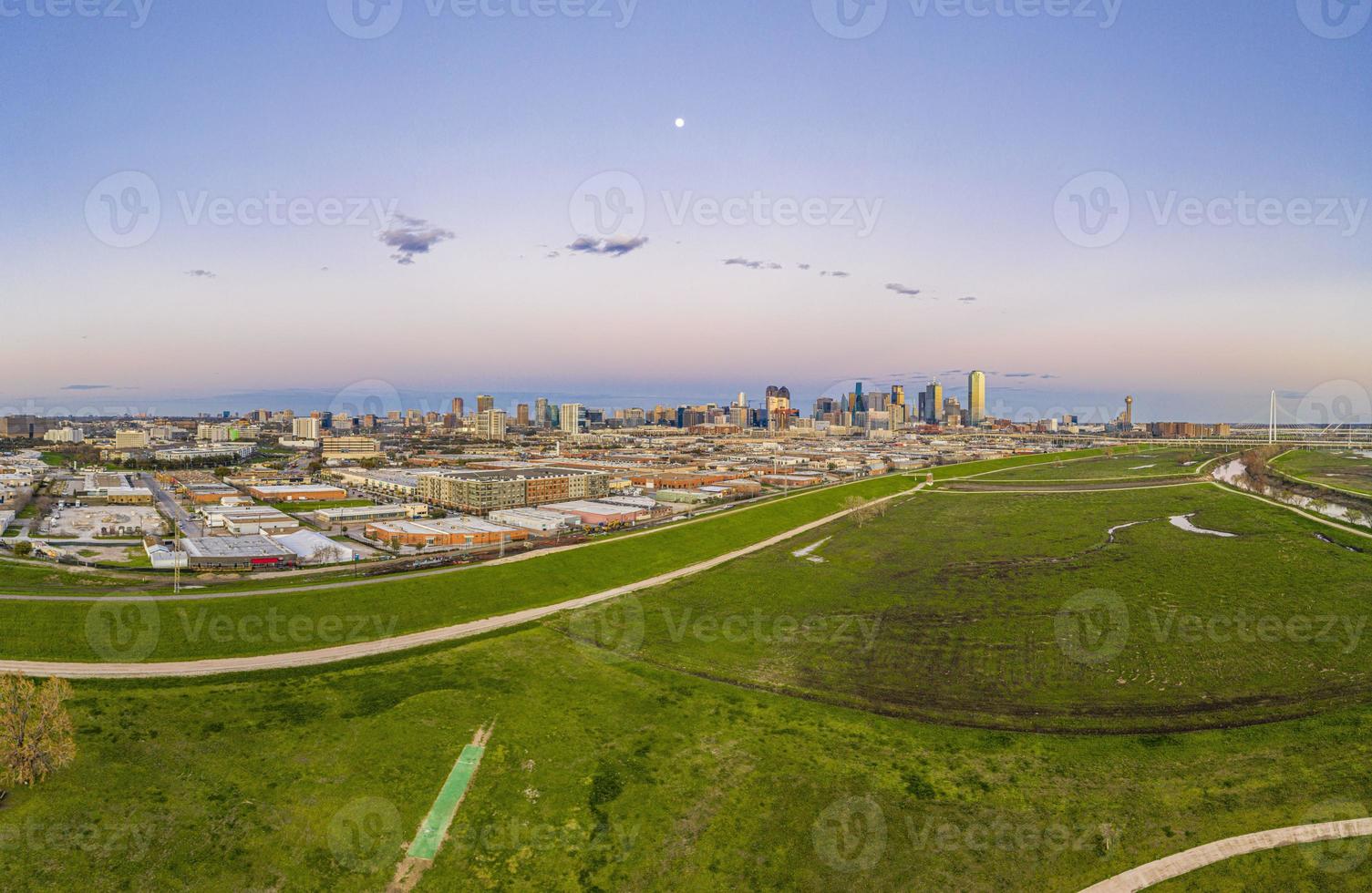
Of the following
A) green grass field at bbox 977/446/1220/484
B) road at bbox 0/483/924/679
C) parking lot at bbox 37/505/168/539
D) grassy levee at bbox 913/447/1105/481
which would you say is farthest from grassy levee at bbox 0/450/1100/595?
green grass field at bbox 977/446/1220/484

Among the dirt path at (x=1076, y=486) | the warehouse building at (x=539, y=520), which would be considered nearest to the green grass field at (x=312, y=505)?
the warehouse building at (x=539, y=520)

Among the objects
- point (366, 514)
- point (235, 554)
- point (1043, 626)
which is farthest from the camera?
point (366, 514)

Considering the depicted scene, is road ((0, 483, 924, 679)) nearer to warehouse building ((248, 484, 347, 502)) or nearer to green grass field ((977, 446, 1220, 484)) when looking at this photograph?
warehouse building ((248, 484, 347, 502))

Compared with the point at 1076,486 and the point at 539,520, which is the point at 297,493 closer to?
the point at 539,520

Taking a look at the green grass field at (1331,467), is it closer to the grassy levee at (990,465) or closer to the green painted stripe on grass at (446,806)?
the grassy levee at (990,465)

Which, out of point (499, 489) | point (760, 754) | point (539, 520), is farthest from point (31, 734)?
point (499, 489)

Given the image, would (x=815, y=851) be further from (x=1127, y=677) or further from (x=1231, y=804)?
(x=1127, y=677)

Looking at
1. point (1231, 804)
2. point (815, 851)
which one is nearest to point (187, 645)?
point (815, 851)
